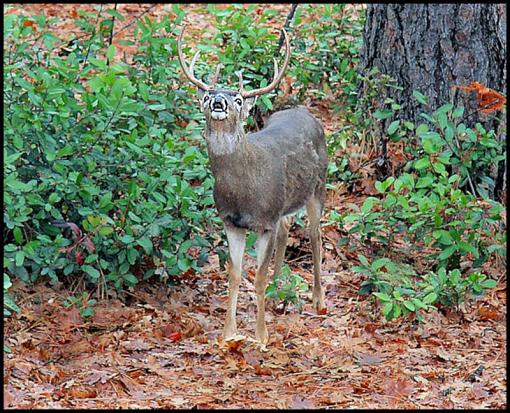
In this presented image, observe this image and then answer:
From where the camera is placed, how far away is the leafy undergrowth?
21.4 feet

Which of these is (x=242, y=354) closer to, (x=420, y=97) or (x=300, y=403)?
(x=300, y=403)

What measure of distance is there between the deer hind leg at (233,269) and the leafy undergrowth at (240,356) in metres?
0.15

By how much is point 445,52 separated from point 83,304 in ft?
13.3

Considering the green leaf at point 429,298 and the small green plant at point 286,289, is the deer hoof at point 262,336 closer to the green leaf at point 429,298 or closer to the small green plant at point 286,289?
the small green plant at point 286,289

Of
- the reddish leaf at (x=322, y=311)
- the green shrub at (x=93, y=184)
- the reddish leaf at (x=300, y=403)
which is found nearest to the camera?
the reddish leaf at (x=300, y=403)

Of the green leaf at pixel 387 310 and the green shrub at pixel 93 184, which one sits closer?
the green leaf at pixel 387 310

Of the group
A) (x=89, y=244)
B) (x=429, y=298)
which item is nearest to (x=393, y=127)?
(x=429, y=298)

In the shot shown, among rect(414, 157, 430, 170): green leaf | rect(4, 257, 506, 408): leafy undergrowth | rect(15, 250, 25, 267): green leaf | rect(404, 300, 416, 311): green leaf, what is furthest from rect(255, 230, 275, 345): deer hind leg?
rect(414, 157, 430, 170): green leaf

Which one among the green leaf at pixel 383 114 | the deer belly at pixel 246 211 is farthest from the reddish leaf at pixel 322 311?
the green leaf at pixel 383 114

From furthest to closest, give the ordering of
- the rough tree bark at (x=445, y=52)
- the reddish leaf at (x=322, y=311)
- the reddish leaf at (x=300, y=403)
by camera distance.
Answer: the rough tree bark at (x=445, y=52) < the reddish leaf at (x=322, y=311) < the reddish leaf at (x=300, y=403)

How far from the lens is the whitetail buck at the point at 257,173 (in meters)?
7.04

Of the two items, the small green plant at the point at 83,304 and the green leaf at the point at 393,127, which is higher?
the green leaf at the point at 393,127

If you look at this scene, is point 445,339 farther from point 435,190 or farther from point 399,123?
point 399,123

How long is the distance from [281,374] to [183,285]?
166 centimetres
